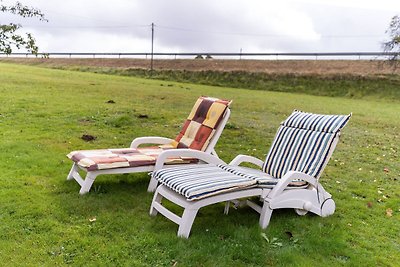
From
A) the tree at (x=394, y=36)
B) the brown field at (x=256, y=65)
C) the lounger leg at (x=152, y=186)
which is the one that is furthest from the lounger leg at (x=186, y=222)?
the brown field at (x=256, y=65)

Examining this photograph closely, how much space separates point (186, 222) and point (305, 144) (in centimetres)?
183

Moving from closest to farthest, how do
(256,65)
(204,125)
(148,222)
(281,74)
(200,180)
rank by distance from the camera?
(200,180), (148,222), (204,125), (281,74), (256,65)

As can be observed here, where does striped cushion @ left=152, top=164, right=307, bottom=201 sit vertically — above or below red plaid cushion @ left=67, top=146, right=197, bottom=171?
above

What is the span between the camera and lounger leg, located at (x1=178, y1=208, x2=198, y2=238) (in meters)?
3.74

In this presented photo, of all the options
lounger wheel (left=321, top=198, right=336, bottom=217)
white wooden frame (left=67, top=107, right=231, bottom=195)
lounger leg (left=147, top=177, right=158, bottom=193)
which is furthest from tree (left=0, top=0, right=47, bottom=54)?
lounger wheel (left=321, top=198, right=336, bottom=217)

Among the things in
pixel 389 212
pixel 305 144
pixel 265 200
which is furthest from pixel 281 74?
pixel 265 200

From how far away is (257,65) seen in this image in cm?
3444

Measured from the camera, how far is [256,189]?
13.1 feet

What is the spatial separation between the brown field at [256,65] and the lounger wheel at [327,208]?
88.2 ft

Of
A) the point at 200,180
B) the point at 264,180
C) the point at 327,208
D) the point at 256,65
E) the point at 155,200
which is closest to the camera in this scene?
the point at 200,180

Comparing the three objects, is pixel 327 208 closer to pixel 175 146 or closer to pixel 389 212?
pixel 389 212

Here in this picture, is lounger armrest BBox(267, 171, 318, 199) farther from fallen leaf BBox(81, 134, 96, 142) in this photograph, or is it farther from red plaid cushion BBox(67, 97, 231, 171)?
fallen leaf BBox(81, 134, 96, 142)

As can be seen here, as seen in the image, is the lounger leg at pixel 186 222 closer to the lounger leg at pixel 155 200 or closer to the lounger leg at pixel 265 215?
the lounger leg at pixel 155 200

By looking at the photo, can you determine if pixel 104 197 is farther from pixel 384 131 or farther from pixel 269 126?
pixel 384 131
